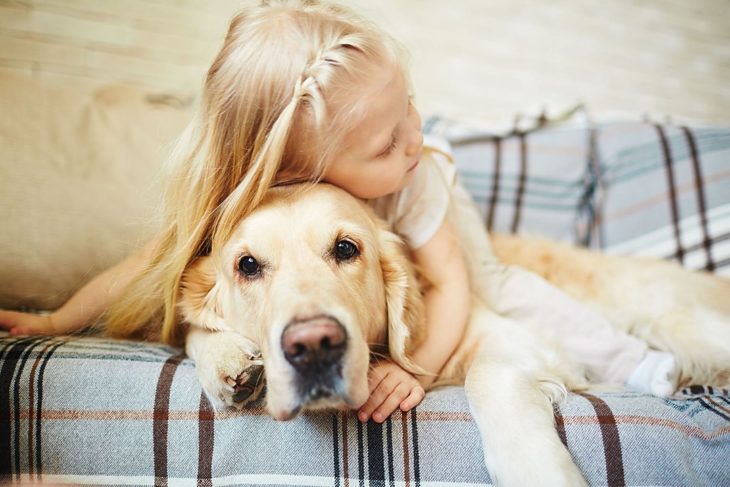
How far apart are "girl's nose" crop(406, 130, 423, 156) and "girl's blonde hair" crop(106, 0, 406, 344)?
189 mm

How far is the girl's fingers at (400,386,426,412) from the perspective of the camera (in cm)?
108

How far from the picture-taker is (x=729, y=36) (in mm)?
3309

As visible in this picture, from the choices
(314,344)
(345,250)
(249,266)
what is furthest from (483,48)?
(314,344)

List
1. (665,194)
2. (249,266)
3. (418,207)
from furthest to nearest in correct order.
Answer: (665,194) → (418,207) → (249,266)

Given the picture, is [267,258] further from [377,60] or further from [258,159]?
[377,60]

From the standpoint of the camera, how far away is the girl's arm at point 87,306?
4.68ft

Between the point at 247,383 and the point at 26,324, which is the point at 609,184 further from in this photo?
the point at 26,324

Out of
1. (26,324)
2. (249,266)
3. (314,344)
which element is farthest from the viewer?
(26,324)

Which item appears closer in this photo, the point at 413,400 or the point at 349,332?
the point at 349,332

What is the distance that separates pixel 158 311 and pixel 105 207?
0.53m

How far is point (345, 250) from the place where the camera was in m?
1.22

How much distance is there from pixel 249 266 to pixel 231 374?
27 cm

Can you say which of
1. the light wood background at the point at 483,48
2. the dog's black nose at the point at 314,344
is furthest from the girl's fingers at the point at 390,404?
the light wood background at the point at 483,48

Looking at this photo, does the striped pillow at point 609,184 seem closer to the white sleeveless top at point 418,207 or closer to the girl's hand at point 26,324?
the white sleeveless top at point 418,207
